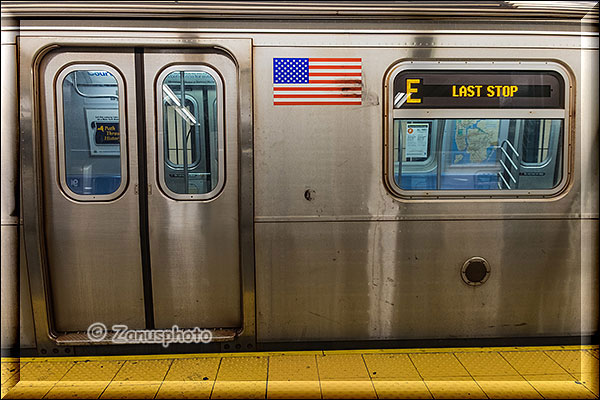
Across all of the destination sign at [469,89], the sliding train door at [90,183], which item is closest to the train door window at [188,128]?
the sliding train door at [90,183]

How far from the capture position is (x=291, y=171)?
3.17 meters

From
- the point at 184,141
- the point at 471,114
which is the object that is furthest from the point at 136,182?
the point at 471,114

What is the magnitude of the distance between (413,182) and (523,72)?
111 cm

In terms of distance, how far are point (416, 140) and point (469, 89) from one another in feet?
1.70

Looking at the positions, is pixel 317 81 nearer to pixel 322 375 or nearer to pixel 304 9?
pixel 304 9

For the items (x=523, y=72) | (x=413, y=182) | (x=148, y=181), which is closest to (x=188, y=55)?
(x=148, y=181)

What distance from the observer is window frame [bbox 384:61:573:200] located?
3.15 metres

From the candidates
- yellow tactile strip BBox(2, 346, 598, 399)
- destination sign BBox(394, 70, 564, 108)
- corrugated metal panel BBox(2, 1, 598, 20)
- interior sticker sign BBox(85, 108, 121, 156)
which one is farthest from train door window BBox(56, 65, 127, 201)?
destination sign BBox(394, 70, 564, 108)

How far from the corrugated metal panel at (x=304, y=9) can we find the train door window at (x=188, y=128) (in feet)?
1.30

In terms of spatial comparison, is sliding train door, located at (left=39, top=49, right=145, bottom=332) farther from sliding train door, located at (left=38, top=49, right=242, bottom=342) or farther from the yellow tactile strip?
the yellow tactile strip

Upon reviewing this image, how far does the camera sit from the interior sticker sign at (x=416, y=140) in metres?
3.18

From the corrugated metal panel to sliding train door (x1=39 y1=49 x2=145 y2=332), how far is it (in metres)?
0.29

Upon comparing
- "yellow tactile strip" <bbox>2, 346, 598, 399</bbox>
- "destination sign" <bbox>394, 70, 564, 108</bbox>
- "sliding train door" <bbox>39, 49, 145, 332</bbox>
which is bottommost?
"yellow tactile strip" <bbox>2, 346, 598, 399</bbox>

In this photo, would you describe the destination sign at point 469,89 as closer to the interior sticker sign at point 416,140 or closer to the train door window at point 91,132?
the interior sticker sign at point 416,140
